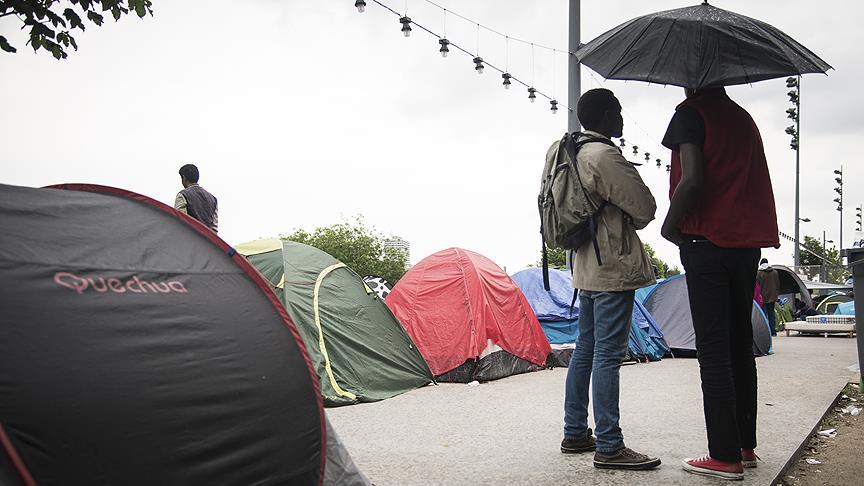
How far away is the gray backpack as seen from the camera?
13.7 feet

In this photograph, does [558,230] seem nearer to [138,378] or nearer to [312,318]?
[138,378]

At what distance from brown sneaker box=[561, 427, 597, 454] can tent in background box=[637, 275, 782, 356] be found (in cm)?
766

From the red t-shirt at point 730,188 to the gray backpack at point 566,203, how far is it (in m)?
0.47

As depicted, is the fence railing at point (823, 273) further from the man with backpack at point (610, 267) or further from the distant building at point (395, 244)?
the man with backpack at point (610, 267)

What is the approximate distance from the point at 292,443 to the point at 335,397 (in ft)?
13.4

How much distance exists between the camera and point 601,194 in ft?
13.5

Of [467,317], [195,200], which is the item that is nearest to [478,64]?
[467,317]

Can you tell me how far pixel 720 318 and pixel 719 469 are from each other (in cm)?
73

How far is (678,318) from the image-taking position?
12000mm

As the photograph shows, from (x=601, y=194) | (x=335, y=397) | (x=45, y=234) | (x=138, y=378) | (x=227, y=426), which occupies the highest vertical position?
(x=601, y=194)

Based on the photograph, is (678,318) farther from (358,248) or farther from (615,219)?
(358,248)

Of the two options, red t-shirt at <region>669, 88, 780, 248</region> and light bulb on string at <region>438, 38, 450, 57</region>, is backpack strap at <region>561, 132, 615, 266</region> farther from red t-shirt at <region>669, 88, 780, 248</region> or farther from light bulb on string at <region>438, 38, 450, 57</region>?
light bulb on string at <region>438, 38, 450, 57</region>

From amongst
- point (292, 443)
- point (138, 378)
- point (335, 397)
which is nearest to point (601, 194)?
point (292, 443)

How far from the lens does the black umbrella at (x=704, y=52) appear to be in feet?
12.5
